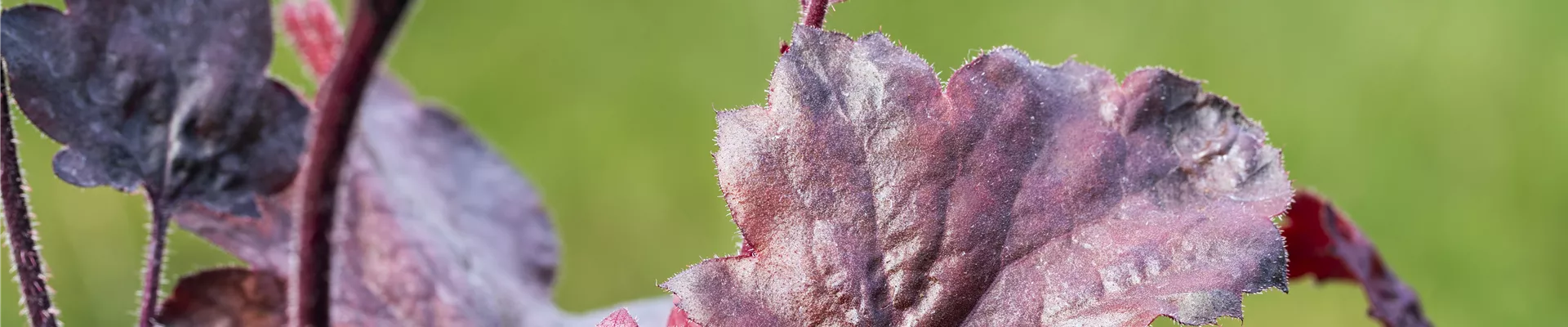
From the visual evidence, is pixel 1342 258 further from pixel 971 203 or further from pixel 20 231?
pixel 20 231

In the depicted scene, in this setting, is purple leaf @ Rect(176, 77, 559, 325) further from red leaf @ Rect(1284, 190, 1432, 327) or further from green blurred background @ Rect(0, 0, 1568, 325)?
green blurred background @ Rect(0, 0, 1568, 325)

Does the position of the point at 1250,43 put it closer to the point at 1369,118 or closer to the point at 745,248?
the point at 1369,118

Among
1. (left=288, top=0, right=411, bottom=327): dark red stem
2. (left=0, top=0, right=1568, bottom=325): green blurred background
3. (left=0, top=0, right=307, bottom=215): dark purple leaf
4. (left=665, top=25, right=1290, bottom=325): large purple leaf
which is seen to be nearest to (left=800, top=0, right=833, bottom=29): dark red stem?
(left=665, top=25, right=1290, bottom=325): large purple leaf

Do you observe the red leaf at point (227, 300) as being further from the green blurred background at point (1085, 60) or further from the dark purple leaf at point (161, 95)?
the green blurred background at point (1085, 60)

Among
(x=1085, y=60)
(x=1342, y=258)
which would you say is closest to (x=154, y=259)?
(x=1342, y=258)

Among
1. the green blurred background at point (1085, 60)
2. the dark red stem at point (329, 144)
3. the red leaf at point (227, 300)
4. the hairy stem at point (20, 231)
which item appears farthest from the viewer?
the green blurred background at point (1085, 60)

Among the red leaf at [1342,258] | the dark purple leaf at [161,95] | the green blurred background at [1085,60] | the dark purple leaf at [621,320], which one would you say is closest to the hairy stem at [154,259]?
the dark purple leaf at [161,95]

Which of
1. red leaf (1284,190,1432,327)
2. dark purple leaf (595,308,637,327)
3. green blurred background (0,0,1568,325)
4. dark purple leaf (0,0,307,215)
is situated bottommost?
dark purple leaf (595,308,637,327)

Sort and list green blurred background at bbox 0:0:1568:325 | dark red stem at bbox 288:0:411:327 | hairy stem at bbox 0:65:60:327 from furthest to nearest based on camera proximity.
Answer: green blurred background at bbox 0:0:1568:325 → hairy stem at bbox 0:65:60:327 → dark red stem at bbox 288:0:411:327
